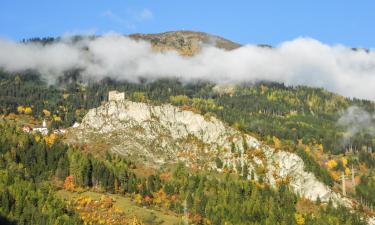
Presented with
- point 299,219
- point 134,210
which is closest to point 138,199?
point 134,210

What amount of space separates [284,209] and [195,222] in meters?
37.3

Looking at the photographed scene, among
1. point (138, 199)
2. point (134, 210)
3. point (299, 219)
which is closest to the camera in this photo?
point (134, 210)

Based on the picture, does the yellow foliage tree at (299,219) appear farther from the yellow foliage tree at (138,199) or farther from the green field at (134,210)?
the yellow foliage tree at (138,199)

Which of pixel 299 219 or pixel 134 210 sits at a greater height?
pixel 134 210

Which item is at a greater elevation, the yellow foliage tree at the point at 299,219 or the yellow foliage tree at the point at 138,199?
the yellow foliage tree at the point at 138,199

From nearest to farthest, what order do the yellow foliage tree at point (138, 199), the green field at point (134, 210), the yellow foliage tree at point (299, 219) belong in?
the green field at point (134, 210) → the yellow foliage tree at point (299, 219) → the yellow foliage tree at point (138, 199)

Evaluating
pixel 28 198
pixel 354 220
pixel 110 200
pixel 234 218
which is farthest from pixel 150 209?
pixel 354 220

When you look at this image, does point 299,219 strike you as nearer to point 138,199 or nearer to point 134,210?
point 138,199

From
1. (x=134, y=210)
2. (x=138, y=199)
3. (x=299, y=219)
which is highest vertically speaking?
(x=138, y=199)

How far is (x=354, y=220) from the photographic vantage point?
196 metres

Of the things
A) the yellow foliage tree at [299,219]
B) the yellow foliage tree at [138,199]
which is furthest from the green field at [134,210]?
the yellow foliage tree at [299,219]

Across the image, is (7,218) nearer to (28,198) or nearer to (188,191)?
(28,198)

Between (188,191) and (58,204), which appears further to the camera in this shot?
(188,191)

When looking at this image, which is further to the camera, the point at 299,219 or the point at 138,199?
the point at 138,199
